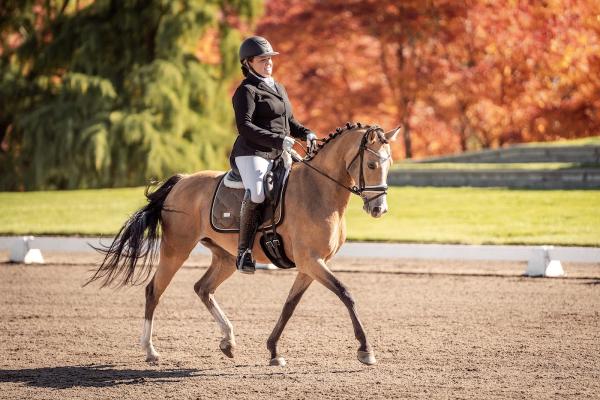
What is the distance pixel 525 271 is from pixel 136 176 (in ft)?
47.9

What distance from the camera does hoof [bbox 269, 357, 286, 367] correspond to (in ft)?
26.6

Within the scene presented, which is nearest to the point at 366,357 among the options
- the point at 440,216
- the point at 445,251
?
the point at 445,251

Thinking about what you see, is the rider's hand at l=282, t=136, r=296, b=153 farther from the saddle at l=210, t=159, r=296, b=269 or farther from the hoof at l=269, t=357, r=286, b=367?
the hoof at l=269, t=357, r=286, b=367

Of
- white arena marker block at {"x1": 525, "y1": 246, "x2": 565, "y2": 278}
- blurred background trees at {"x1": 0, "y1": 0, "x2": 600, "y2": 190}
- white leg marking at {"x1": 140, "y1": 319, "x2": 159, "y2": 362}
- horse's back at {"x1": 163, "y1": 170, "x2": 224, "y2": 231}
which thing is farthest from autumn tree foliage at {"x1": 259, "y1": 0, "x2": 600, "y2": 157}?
white leg marking at {"x1": 140, "y1": 319, "x2": 159, "y2": 362}

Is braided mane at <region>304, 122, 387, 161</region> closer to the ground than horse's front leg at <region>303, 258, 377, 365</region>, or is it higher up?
higher up

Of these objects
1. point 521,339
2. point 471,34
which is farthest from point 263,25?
point 521,339

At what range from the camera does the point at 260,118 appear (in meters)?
8.58

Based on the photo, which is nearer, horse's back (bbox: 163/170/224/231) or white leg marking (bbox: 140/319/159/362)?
white leg marking (bbox: 140/319/159/362)

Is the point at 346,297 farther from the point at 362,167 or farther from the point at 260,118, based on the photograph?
the point at 260,118

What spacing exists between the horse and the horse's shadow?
0.50 m

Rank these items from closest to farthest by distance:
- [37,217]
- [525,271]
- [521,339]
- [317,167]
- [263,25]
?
[317,167]
[521,339]
[525,271]
[37,217]
[263,25]

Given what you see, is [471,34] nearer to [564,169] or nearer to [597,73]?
[597,73]

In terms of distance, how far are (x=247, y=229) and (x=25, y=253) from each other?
858cm

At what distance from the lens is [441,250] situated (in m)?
15.1
